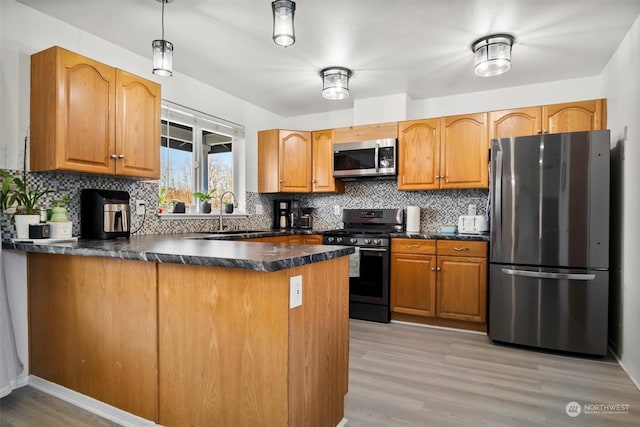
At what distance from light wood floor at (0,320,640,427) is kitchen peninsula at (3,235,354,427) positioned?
226 mm

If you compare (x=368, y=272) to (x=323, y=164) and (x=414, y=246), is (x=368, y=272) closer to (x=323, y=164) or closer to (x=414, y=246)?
(x=414, y=246)

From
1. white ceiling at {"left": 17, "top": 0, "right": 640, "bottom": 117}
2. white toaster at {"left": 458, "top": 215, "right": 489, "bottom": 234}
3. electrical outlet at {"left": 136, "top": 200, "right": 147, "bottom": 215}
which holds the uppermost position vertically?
white ceiling at {"left": 17, "top": 0, "right": 640, "bottom": 117}

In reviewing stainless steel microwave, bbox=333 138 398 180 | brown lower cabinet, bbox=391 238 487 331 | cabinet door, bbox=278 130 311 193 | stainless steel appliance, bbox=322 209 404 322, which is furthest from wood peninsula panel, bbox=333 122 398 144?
brown lower cabinet, bbox=391 238 487 331

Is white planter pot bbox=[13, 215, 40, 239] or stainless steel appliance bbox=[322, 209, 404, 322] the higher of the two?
white planter pot bbox=[13, 215, 40, 239]

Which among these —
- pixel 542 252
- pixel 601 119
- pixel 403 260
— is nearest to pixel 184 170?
pixel 403 260

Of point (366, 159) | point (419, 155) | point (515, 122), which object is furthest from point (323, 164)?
point (515, 122)

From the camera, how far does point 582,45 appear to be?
2.86 meters

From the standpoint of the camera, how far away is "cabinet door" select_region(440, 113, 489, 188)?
11.9 feet

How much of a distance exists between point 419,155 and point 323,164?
1163 millimetres

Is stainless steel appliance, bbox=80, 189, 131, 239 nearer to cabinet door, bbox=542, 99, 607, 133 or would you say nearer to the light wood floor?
the light wood floor

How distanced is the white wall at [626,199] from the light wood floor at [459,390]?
0.26 m

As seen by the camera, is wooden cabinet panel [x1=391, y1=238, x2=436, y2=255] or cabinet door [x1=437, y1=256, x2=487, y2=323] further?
wooden cabinet panel [x1=391, y1=238, x2=436, y2=255]

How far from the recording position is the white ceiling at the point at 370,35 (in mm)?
2361

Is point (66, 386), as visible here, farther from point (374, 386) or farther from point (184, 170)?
point (184, 170)
